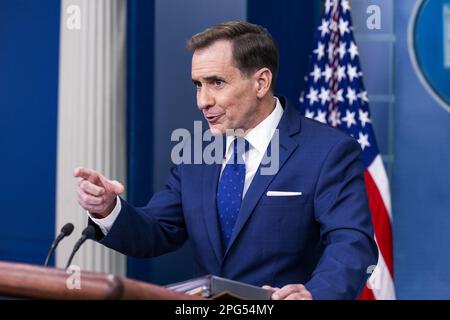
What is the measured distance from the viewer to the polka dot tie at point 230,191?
240 centimetres

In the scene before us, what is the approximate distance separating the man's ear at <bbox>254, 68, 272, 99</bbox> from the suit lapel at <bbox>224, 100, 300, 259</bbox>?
107 millimetres

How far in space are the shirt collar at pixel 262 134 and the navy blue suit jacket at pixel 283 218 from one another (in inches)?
1.4

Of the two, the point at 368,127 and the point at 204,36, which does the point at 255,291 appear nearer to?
the point at 204,36

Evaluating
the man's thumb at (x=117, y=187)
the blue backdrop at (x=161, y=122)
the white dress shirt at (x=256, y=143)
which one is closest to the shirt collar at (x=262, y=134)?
the white dress shirt at (x=256, y=143)

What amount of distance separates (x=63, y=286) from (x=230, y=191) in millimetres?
1085

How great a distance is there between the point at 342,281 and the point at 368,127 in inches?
84.4

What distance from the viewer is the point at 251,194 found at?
2361 mm

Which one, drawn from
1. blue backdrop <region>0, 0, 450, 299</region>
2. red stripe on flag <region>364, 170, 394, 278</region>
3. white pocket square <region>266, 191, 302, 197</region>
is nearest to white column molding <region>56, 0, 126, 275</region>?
blue backdrop <region>0, 0, 450, 299</region>

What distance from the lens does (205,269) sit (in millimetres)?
2439

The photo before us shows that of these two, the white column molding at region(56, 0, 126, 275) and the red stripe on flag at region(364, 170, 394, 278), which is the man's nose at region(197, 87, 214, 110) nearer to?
the red stripe on flag at region(364, 170, 394, 278)

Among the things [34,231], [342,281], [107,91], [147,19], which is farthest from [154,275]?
[342,281]

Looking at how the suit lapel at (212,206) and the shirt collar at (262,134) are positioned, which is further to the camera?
the shirt collar at (262,134)

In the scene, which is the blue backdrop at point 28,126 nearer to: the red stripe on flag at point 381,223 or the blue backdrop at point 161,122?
the blue backdrop at point 161,122

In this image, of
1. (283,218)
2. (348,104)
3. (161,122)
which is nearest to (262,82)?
(283,218)
